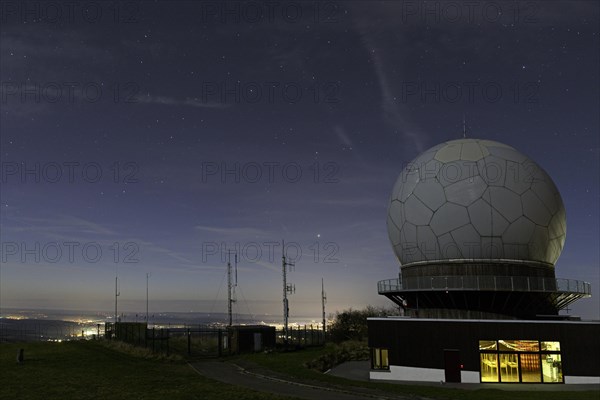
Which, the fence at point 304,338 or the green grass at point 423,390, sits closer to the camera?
the green grass at point 423,390

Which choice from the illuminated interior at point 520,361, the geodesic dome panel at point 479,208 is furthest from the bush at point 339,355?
the illuminated interior at point 520,361

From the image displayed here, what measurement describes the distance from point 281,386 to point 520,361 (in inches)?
547

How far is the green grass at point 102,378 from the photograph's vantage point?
69.2ft

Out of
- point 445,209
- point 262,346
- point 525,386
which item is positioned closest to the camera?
point 525,386

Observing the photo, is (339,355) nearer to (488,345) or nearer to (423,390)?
(488,345)

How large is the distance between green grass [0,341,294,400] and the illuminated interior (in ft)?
46.0

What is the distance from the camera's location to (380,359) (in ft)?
102

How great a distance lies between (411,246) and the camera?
1294 inches

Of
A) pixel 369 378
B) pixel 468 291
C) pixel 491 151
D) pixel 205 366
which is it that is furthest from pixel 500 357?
pixel 205 366

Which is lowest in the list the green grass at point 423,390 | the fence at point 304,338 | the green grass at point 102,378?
the fence at point 304,338

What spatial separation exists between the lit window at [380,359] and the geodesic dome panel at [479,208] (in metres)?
6.28

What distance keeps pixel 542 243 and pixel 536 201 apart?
2.69 meters

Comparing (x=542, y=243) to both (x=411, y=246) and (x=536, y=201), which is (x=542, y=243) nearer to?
(x=536, y=201)

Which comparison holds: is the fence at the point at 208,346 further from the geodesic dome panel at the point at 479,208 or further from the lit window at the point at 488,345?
the lit window at the point at 488,345
